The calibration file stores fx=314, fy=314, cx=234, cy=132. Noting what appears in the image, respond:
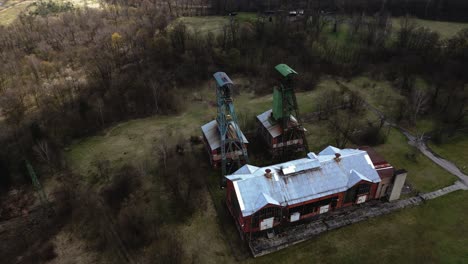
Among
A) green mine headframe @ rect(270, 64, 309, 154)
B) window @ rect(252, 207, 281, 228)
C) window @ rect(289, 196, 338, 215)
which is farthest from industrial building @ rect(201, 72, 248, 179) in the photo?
window @ rect(289, 196, 338, 215)

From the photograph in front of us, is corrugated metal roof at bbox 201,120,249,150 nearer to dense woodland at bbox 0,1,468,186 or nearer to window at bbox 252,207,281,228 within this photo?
window at bbox 252,207,281,228

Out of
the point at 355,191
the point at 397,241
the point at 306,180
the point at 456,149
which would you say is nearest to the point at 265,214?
the point at 306,180

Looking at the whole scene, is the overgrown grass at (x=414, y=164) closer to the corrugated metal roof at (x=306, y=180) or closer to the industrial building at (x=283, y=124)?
the corrugated metal roof at (x=306, y=180)

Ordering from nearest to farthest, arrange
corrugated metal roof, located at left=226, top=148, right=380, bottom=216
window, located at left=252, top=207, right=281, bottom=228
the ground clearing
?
window, located at left=252, top=207, right=281, bottom=228
corrugated metal roof, located at left=226, top=148, right=380, bottom=216
the ground clearing

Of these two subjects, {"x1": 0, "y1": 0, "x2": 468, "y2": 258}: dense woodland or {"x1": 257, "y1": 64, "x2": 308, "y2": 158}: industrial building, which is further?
{"x1": 0, "y1": 0, "x2": 468, "y2": 258}: dense woodland

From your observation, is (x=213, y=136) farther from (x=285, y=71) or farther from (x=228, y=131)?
(x=285, y=71)

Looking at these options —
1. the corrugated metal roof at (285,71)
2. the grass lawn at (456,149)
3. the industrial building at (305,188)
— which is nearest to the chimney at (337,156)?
the industrial building at (305,188)

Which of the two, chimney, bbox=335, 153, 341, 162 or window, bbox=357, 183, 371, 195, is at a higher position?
chimney, bbox=335, 153, 341, 162

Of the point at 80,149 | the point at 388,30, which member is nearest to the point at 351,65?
the point at 388,30
